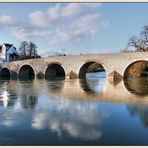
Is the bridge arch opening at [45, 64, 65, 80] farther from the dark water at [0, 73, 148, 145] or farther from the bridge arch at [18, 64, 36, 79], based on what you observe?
the dark water at [0, 73, 148, 145]

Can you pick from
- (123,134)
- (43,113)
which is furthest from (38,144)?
(43,113)

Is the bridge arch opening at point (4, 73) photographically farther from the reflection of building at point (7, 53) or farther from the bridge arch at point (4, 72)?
the reflection of building at point (7, 53)

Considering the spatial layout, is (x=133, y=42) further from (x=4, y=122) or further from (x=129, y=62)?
(x=4, y=122)

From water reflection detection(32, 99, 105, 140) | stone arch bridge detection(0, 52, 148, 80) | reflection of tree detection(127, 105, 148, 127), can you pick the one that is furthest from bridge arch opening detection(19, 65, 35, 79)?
reflection of tree detection(127, 105, 148, 127)

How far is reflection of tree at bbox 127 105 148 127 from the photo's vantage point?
9641 mm

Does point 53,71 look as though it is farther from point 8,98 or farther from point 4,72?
point 8,98

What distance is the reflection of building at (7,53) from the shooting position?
7962 centimetres

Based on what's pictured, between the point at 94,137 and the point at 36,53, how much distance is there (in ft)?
229

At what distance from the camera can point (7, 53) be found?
263 feet

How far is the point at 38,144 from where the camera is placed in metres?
7.00

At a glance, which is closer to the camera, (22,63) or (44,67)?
(44,67)

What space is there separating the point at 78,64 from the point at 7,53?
42.9 metres

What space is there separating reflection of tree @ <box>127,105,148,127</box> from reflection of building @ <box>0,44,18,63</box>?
69608 mm

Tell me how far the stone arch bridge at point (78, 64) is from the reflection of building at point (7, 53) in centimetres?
2295
